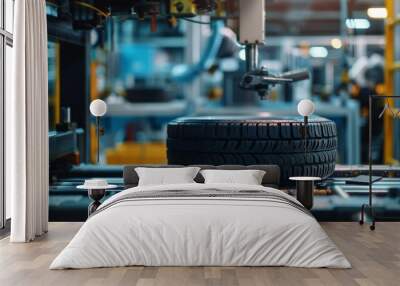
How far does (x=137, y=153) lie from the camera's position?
1020 cm

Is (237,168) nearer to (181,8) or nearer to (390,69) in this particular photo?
(181,8)

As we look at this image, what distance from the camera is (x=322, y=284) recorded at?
378 cm

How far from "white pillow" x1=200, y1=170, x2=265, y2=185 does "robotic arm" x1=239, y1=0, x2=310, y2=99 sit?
47.4 inches

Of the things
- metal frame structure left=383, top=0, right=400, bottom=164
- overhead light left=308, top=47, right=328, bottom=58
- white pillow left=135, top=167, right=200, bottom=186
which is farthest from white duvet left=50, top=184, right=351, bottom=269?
overhead light left=308, top=47, right=328, bottom=58

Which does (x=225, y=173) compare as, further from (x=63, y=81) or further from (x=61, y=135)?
(x=63, y=81)

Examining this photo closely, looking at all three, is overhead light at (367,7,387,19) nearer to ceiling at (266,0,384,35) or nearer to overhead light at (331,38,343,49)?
overhead light at (331,38,343,49)

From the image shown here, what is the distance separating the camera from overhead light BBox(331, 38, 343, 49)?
1161 centimetres

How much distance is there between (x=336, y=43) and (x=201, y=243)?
8.11 metres

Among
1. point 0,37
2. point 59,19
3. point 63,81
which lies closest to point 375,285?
point 0,37

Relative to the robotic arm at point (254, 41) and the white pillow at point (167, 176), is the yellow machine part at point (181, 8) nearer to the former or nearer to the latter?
the robotic arm at point (254, 41)

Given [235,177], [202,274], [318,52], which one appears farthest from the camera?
[318,52]

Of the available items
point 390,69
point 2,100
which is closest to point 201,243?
point 2,100

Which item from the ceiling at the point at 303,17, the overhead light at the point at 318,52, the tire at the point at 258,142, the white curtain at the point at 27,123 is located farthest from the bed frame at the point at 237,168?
the ceiling at the point at 303,17

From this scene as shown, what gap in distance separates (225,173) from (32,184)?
4.65 feet
